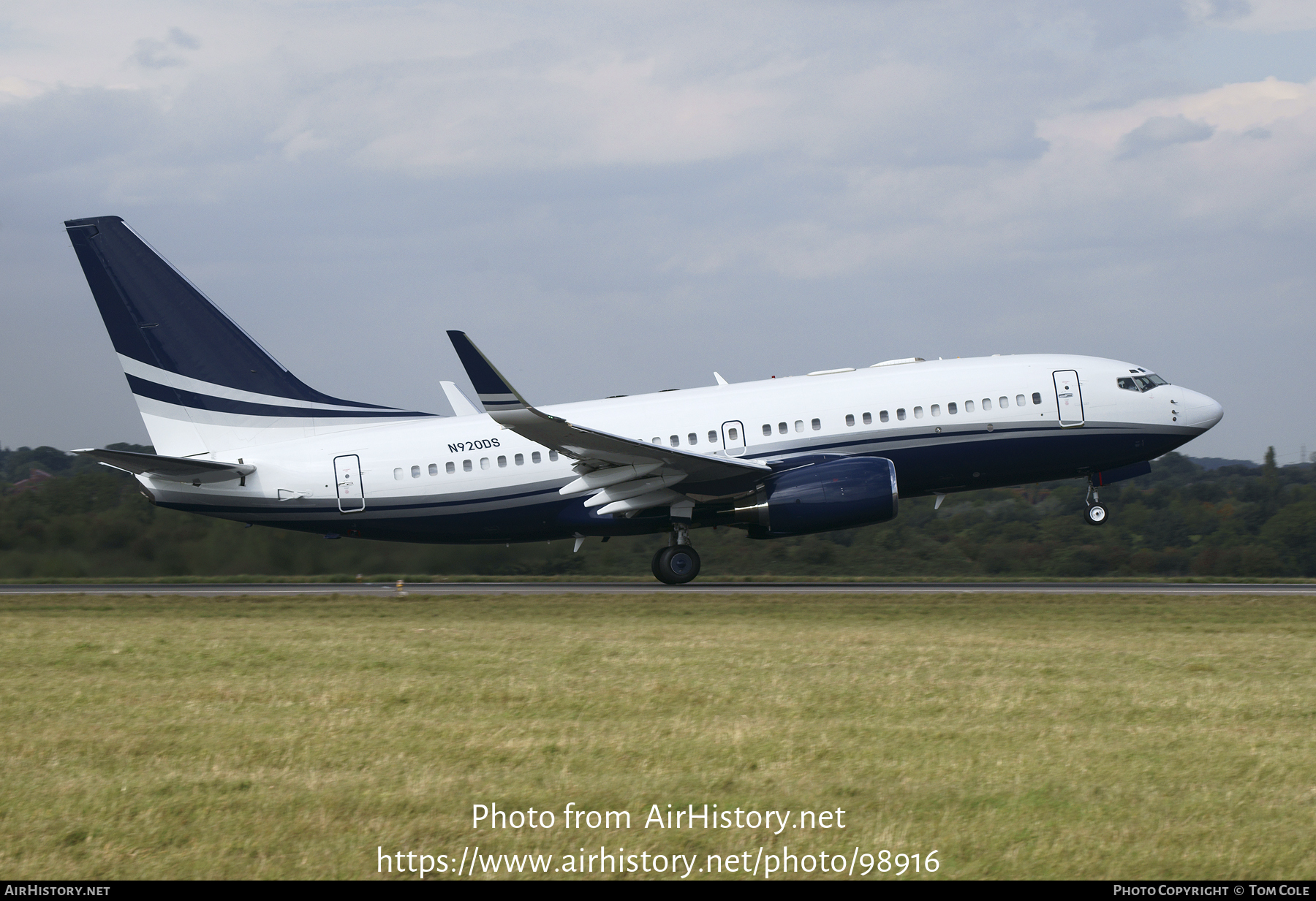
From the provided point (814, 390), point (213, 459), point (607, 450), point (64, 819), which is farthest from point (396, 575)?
point (64, 819)

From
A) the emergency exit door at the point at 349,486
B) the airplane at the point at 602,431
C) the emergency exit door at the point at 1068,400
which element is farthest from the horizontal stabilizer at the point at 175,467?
the emergency exit door at the point at 1068,400

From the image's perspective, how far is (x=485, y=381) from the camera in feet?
67.6

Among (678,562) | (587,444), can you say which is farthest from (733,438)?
(587,444)

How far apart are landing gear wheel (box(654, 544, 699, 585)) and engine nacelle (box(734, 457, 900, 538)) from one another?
243 cm

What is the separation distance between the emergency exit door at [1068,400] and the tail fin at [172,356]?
51.6 feet

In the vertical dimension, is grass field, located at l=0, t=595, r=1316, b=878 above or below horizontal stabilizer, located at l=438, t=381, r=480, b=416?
below

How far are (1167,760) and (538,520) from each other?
58.5 feet

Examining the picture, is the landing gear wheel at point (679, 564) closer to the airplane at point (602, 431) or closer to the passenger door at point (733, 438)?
the airplane at point (602, 431)

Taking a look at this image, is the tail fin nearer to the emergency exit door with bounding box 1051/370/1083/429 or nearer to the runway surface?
the runway surface

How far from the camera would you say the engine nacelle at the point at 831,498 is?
22812 mm

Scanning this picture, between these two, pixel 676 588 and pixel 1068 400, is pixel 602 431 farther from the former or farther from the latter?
pixel 1068 400

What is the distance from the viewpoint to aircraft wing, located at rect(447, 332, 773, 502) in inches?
808

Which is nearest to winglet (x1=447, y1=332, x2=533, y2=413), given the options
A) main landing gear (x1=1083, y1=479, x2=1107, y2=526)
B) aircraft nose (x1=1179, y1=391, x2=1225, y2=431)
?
main landing gear (x1=1083, y1=479, x2=1107, y2=526)

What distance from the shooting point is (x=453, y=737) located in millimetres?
9156
